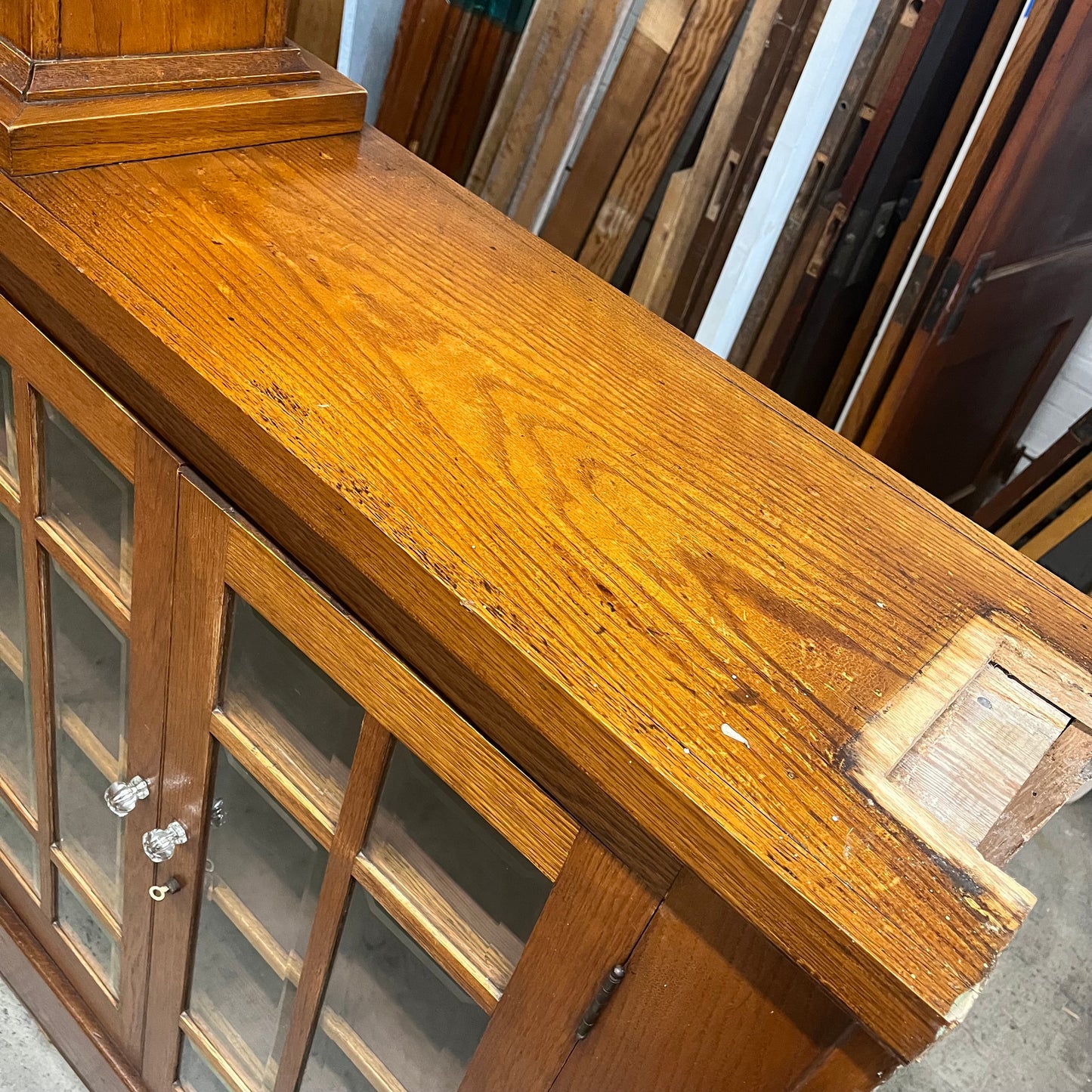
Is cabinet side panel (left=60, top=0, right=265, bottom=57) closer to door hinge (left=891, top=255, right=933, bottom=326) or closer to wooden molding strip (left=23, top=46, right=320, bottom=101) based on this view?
wooden molding strip (left=23, top=46, right=320, bottom=101)

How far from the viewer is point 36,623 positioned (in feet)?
2.85

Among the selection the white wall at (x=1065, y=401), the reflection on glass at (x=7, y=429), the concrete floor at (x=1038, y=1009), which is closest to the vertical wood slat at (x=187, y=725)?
the reflection on glass at (x=7, y=429)

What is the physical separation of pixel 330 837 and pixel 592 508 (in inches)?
12.2

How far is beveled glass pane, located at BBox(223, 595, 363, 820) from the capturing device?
627 mm

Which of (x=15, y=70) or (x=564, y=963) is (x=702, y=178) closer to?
(x=15, y=70)

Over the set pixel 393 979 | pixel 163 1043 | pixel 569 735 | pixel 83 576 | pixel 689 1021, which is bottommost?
pixel 163 1043

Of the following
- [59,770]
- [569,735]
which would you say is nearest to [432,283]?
[569,735]

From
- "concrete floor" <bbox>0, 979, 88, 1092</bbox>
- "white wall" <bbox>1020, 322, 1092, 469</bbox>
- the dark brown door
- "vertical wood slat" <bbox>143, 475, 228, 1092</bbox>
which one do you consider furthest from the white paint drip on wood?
"white wall" <bbox>1020, 322, 1092, 469</bbox>

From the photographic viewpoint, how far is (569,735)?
442 mm

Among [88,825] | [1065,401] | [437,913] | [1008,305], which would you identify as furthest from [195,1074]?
[1065,401]

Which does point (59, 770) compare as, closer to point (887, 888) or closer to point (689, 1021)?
point (689, 1021)

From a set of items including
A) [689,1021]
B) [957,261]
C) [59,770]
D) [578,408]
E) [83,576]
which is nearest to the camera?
[689,1021]

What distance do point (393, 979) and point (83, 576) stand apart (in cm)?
40

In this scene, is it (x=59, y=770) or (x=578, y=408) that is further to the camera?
(x=59, y=770)
